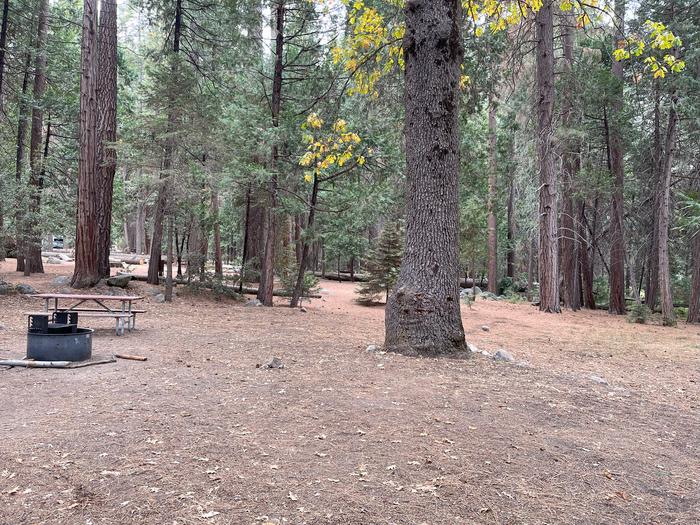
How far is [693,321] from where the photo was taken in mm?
15406

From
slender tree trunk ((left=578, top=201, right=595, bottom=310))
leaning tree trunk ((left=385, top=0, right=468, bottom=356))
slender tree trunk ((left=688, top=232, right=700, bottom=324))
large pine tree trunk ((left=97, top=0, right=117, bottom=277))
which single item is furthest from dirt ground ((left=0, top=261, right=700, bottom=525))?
slender tree trunk ((left=578, top=201, right=595, bottom=310))

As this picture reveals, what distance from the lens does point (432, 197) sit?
5.96 meters

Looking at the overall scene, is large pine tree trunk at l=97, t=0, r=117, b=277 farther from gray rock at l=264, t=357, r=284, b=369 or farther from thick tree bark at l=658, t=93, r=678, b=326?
thick tree bark at l=658, t=93, r=678, b=326

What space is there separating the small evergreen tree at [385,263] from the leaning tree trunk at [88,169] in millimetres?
8716

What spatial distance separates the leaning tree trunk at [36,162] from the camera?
1305 centimetres

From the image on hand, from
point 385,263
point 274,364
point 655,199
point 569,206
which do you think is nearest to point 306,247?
point 385,263

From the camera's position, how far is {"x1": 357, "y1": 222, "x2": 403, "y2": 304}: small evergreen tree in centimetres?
1652

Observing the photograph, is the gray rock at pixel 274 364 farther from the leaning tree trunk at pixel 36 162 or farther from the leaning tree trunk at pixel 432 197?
the leaning tree trunk at pixel 36 162

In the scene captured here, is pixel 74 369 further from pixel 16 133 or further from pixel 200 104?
pixel 16 133

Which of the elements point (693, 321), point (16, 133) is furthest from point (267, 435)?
point (16, 133)

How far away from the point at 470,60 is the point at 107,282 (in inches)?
373

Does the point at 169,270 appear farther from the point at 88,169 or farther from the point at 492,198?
the point at 492,198

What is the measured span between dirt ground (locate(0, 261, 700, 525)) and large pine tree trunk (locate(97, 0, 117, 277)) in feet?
20.4

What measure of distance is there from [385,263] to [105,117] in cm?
934
